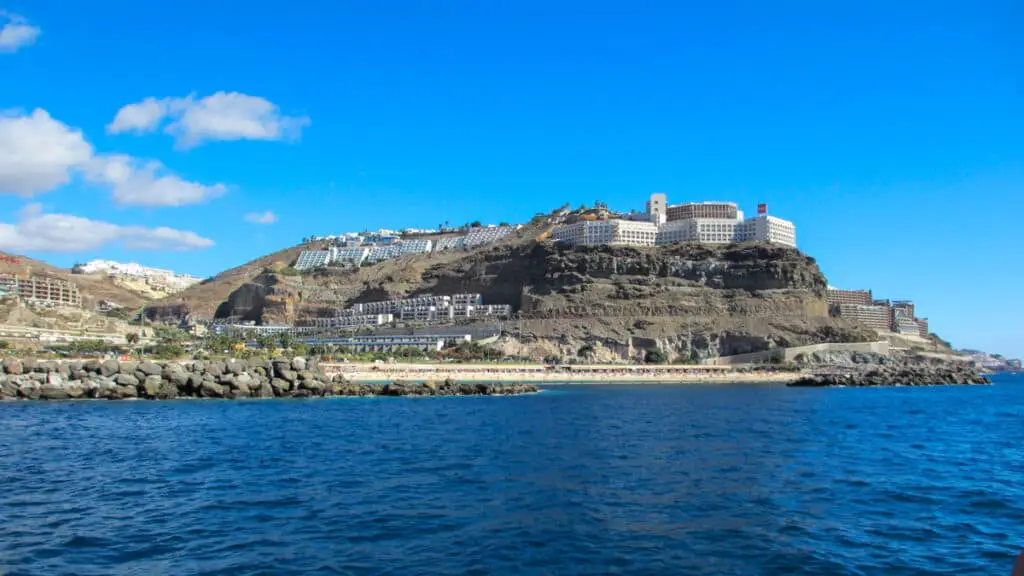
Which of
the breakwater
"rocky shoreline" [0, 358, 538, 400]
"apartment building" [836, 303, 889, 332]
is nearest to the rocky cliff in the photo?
the breakwater

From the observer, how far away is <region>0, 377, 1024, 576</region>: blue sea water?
12.0 meters

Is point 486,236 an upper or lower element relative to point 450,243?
upper

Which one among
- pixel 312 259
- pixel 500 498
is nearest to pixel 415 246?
pixel 312 259

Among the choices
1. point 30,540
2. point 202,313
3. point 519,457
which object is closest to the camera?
point 30,540

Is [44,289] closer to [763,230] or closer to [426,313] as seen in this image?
[426,313]

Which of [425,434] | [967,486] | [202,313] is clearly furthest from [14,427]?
[202,313]

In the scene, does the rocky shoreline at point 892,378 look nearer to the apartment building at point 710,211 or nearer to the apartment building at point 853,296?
the apartment building at point 710,211

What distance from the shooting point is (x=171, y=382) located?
151ft

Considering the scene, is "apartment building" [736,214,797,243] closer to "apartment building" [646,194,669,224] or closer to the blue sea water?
"apartment building" [646,194,669,224]

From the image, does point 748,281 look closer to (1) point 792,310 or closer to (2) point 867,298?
(1) point 792,310

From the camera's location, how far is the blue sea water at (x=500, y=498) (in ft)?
39.5

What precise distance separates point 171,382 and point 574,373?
45937 mm

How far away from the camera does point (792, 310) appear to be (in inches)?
4158

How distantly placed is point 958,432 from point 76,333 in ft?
284
